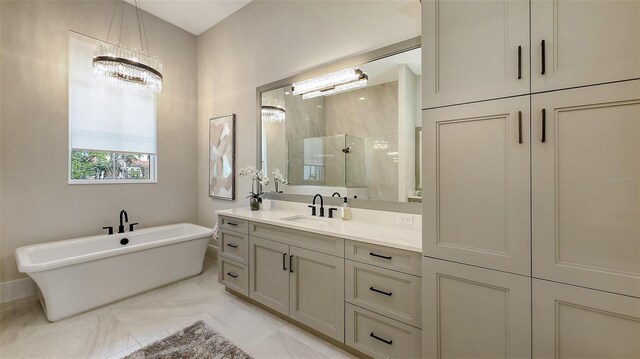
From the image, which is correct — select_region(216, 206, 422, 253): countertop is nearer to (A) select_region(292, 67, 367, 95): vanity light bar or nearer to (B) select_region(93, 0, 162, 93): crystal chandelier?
(A) select_region(292, 67, 367, 95): vanity light bar

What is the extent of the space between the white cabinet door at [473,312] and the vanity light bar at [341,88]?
5.55 feet

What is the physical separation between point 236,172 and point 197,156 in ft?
3.50

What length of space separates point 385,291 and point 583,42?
1564mm

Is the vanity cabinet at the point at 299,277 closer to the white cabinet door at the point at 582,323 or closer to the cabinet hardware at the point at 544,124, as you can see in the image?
the white cabinet door at the point at 582,323

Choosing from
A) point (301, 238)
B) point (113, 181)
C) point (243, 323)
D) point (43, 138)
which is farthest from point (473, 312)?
point (43, 138)

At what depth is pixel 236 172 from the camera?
359 cm

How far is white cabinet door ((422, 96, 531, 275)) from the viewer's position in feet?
3.92

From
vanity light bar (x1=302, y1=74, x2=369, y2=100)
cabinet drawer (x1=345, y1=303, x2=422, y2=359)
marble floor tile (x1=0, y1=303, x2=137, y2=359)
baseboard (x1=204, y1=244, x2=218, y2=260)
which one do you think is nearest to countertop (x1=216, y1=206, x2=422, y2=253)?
cabinet drawer (x1=345, y1=303, x2=422, y2=359)

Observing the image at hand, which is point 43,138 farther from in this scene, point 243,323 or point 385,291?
point 385,291

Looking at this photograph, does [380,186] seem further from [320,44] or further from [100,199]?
[100,199]

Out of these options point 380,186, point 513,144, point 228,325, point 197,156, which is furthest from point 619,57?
point 197,156

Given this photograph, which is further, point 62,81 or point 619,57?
point 62,81

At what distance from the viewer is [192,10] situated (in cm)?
354

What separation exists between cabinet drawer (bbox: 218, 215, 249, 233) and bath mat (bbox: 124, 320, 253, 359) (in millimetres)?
889
